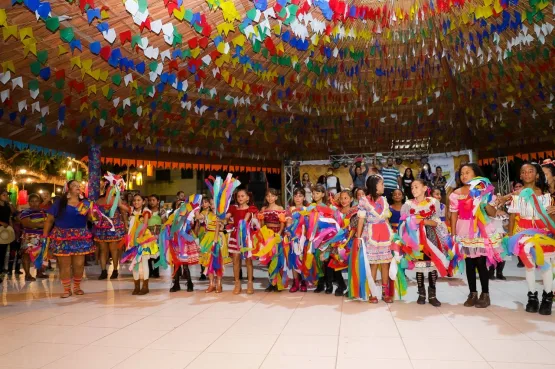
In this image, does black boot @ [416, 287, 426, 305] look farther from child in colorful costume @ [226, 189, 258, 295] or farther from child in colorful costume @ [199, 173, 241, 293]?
child in colorful costume @ [199, 173, 241, 293]

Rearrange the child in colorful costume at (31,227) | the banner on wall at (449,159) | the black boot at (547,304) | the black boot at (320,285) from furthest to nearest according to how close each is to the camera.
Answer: the banner on wall at (449,159) → the child in colorful costume at (31,227) → the black boot at (320,285) → the black boot at (547,304)

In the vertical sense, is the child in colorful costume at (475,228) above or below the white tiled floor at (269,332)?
above

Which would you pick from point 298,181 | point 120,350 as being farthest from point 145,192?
point 120,350

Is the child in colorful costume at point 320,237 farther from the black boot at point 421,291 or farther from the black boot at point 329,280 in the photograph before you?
the black boot at point 421,291

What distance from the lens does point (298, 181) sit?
11.7 m

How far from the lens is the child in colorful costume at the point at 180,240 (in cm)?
516

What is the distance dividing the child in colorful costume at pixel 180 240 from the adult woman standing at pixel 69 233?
2.96 feet

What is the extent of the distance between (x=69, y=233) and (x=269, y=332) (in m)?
2.99

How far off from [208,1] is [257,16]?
78 cm

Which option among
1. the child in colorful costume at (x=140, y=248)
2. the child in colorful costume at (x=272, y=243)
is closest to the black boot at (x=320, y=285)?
the child in colorful costume at (x=272, y=243)

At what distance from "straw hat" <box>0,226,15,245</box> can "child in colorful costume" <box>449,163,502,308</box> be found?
627cm

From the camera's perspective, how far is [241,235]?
4988 mm

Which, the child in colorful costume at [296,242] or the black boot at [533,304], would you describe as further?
the child in colorful costume at [296,242]

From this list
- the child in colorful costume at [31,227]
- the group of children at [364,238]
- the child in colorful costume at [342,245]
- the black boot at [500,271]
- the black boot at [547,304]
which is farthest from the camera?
the child in colorful costume at [31,227]
